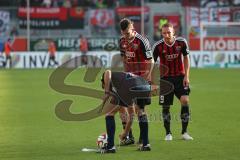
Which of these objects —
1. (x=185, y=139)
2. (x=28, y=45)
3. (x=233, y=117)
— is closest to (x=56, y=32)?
(x=28, y=45)

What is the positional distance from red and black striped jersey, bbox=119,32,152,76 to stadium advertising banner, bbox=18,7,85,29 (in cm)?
3336

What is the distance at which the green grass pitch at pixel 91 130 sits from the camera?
34.5 feet

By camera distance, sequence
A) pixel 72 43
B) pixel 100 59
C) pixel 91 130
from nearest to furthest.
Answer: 1. pixel 91 130
2. pixel 100 59
3. pixel 72 43

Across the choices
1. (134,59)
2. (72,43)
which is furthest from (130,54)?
(72,43)

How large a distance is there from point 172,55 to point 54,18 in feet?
110

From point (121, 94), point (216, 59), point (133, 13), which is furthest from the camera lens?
point (133, 13)

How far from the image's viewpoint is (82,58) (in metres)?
40.5

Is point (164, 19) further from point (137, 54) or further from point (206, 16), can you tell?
point (137, 54)

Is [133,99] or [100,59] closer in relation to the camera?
[133,99]

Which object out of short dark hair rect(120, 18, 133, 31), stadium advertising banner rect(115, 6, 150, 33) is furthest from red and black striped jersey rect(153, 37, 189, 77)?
stadium advertising banner rect(115, 6, 150, 33)

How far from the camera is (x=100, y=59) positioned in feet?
134

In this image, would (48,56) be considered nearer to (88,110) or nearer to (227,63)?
(227,63)

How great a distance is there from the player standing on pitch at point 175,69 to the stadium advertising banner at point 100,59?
26798 mm

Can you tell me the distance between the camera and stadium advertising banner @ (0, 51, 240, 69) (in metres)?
40.1
